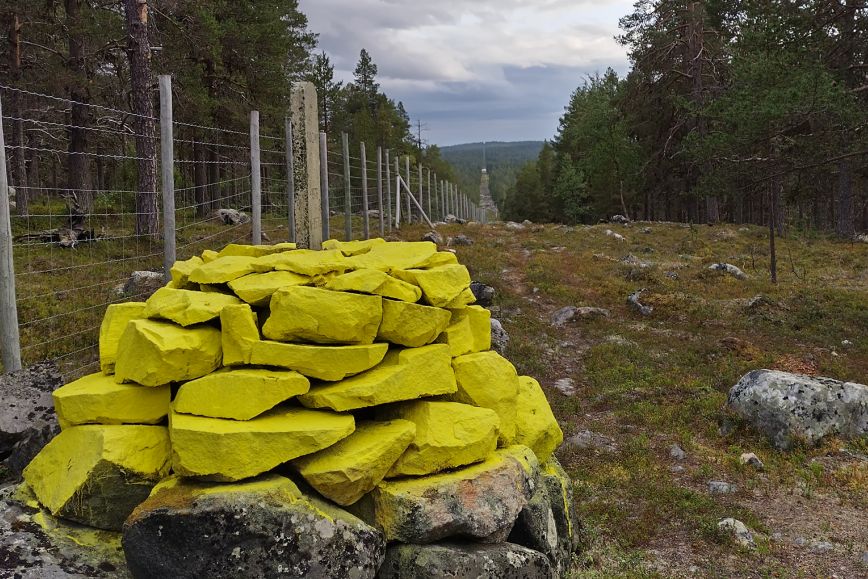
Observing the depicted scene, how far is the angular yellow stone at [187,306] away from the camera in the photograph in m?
4.63

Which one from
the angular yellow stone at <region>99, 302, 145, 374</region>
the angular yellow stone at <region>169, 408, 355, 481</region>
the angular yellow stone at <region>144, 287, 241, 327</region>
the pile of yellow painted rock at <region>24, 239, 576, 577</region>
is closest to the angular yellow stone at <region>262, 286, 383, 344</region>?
the pile of yellow painted rock at <region>24, 239, 576, 577</region>

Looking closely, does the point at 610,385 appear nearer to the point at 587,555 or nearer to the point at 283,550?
the point at 587,555

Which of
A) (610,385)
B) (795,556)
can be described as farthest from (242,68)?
(795,556)

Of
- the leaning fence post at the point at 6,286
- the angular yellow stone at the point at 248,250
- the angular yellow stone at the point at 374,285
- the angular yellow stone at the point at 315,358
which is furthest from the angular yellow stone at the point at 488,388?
the leaning fence post at the point at 6,286

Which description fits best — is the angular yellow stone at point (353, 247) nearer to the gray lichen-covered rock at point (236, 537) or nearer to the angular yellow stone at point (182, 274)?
the angular yellow stone at point (182, 274)

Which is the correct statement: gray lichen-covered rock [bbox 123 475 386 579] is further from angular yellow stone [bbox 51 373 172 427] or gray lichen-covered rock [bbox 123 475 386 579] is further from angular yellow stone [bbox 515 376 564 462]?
angular yellow stone [bbox 515 376 564 462]

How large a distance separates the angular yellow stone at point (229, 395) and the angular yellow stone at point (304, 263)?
1099mm

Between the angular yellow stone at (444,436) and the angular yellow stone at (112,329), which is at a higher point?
the angular yellow stone at (112,329)

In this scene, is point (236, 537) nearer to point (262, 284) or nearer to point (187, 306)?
point (187, 306)

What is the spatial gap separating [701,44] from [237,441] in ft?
105

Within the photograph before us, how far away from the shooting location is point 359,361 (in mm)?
4750

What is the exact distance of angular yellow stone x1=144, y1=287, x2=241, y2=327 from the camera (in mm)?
4633

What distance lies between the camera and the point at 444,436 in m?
4.74

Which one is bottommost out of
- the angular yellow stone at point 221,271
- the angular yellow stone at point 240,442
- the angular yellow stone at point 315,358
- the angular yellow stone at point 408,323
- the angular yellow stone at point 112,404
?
the angular yellow stone at point 240,442
